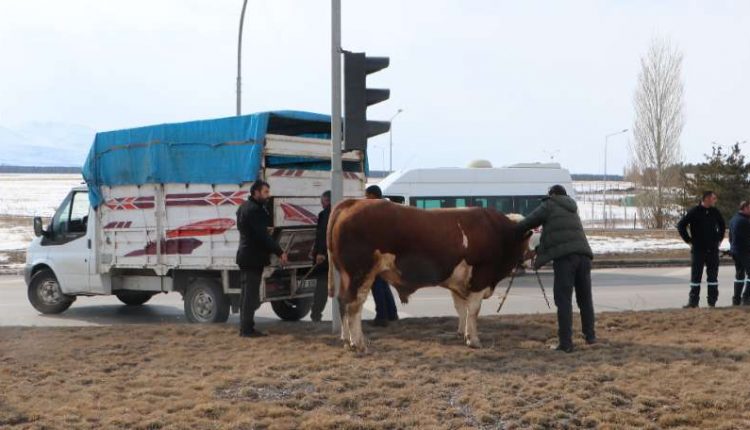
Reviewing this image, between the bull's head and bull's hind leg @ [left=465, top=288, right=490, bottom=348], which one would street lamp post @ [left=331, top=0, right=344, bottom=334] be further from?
the bull's head

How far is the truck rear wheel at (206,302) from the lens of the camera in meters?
12.0

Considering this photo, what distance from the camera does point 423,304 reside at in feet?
50.3

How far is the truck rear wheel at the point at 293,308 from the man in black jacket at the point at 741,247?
6689 mm

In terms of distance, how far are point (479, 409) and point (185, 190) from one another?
23.5 ft

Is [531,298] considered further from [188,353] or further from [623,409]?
[623,409]

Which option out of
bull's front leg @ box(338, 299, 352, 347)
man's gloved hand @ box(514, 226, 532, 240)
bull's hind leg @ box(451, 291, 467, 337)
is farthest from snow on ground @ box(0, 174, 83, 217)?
man's gloved hand @ box(514, 226, 532, 240)

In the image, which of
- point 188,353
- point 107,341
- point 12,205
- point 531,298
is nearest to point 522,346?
point 188,353

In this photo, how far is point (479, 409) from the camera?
20.7 ft

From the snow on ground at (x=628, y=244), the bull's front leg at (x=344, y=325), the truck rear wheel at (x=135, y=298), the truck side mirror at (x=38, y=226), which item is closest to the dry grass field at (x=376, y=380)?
the bull's front leg at (x=344, y=325)

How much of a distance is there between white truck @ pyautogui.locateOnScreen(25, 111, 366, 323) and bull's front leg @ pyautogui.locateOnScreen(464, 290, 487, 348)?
3320 millimetres

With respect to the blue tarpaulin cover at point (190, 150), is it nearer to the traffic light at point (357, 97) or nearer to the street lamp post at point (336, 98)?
the street lamp post at point (336, 98)

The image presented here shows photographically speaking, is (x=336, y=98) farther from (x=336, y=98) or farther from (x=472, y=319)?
(x=472, y=319)

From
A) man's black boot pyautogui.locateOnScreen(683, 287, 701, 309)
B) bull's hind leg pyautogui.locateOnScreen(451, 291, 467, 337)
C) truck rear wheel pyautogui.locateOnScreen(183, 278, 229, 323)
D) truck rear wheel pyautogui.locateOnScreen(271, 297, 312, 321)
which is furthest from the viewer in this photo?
truck rear wheel pyautogui.locateOnScreen(271, 297, 312, 321)

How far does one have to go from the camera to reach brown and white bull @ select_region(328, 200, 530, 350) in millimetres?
8836
